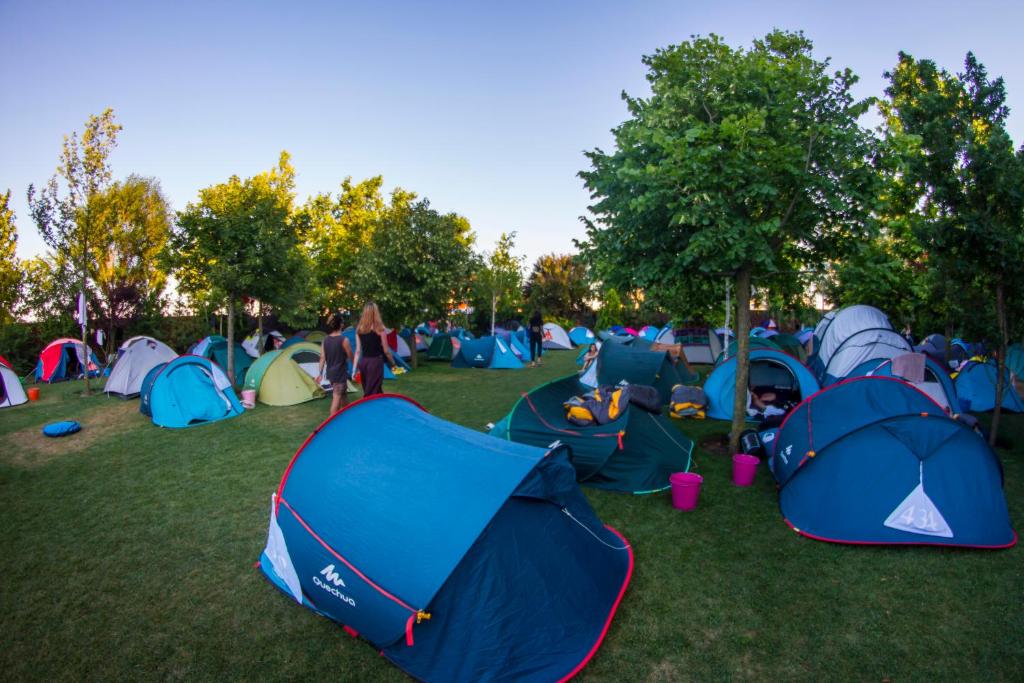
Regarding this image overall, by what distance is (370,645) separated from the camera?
11.0 ft

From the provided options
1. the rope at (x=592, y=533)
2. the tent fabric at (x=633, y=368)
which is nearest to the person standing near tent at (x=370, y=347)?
the rope at (x=592, y=533)

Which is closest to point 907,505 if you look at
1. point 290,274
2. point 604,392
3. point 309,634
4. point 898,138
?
point 604,392

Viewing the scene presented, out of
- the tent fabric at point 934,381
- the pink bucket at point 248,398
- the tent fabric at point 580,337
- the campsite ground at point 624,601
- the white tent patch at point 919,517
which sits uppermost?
the tent fabric at point 934,381

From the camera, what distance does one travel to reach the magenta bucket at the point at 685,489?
17.5 ft

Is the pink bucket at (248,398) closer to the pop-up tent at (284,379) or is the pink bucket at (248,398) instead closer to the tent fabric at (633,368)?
the pop-up tent at (284,379)

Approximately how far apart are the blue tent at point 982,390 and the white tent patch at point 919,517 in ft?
24.0

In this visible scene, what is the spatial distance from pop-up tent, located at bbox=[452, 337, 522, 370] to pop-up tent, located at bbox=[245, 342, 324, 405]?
21.6 ft

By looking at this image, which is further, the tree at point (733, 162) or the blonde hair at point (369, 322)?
the blonde hair at point (369, 322)

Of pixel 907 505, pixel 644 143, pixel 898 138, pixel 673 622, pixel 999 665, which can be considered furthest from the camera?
pixel 644 143

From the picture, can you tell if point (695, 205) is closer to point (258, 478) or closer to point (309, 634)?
point (309, 634)

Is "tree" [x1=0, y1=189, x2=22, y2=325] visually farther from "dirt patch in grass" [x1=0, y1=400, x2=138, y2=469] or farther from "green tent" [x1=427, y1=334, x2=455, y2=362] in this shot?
"green tent" [x1=427, y1=334, x2=455, y2=362]

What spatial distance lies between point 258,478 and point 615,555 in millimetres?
4472

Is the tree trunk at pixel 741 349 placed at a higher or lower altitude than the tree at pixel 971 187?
lower

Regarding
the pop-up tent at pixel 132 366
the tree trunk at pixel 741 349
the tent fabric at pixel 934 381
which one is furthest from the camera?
the pop-up tent at pixel 132 366
